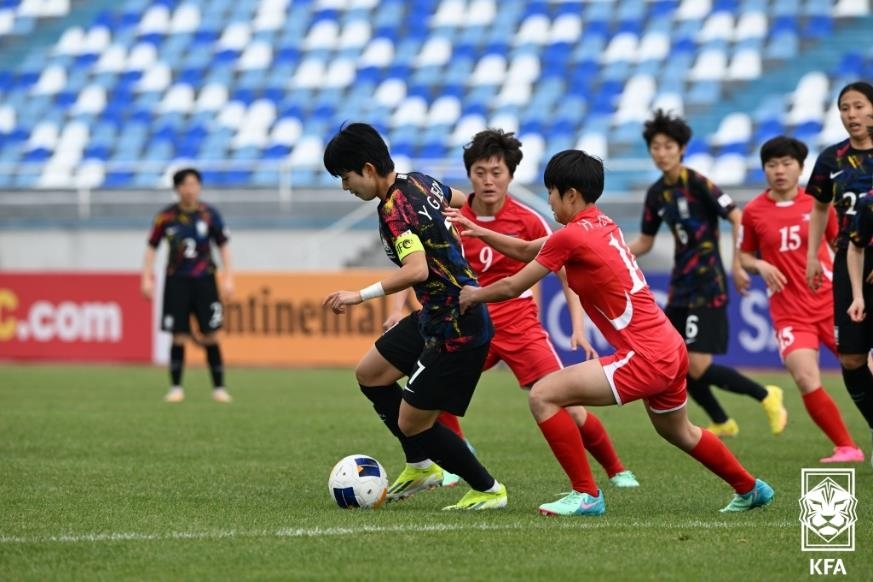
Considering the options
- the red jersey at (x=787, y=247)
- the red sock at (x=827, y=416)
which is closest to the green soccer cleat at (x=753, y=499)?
the red sock at (x=827, y=416)

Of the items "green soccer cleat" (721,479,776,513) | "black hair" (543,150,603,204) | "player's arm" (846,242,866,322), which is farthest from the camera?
Answer: "player's arm" (846,242,866,322)

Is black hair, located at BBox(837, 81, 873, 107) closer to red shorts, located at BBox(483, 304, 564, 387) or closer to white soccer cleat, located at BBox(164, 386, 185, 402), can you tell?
red shorts, located at BBox(483, 304, 564, 387)

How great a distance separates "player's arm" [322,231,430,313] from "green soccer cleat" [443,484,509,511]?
1.26 m

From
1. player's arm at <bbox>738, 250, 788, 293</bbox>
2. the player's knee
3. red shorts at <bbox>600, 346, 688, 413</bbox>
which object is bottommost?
the player's knee

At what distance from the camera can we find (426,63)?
2525 centimetres

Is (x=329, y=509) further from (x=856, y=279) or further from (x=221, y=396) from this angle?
(x=221, y=396)

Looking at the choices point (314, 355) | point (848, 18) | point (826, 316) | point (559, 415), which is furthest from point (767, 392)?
point (848, 18)

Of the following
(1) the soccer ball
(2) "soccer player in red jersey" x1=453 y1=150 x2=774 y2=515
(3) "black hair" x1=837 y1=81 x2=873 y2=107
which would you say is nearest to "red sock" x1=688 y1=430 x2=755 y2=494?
(2) "soccer player in red jersey" x1=453 y1=150 x2=774 y2=515

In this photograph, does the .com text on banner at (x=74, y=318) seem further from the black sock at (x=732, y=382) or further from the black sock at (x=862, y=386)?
the black sock at (x=862, y=386)

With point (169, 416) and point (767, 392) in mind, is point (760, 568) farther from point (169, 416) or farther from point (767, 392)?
point (169, 416)

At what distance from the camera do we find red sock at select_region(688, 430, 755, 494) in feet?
22.3

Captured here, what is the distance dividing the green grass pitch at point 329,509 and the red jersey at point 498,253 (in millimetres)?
1054

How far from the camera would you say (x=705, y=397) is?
11195mm

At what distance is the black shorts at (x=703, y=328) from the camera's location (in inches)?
419
